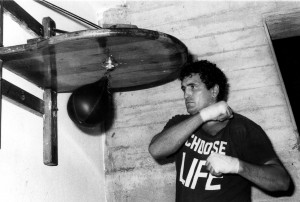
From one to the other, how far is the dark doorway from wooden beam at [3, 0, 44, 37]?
9.68 ft

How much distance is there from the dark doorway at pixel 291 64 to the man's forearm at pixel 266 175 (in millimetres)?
2382

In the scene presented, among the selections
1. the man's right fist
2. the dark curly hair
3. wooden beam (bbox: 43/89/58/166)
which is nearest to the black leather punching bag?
wooden beam (bbox: 43/89/58/166)

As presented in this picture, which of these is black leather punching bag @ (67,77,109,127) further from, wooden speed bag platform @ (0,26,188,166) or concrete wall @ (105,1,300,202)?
concrete wall @ (105,1,300,202)

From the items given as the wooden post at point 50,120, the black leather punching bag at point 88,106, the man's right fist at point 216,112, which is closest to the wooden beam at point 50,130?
the wooden post at point 50,120

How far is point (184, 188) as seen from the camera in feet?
6.85

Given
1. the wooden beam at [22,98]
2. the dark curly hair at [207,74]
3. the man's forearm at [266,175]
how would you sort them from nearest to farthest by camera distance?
the wooden beam at [22,98] → the man's forearm at [266,175] → the dark curly hair at [207,74]

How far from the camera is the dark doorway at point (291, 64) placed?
3.90 m

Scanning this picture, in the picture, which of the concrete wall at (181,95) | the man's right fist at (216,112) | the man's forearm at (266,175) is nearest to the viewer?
the man's forearm at (266,175)

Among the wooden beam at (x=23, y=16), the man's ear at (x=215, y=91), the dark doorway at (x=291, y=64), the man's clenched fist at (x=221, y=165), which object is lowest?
the man's clenched fist at (x=221, y=165)

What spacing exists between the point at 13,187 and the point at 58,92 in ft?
2.65

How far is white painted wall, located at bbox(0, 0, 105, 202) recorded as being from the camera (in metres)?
1.68

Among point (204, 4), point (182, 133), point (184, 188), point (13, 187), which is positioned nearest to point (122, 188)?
point (184, 188)

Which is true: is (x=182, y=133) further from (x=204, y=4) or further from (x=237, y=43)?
(x=204, y=4)

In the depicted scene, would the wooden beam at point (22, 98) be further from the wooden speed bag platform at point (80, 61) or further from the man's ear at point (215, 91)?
the man's ear at point (215, 91)
